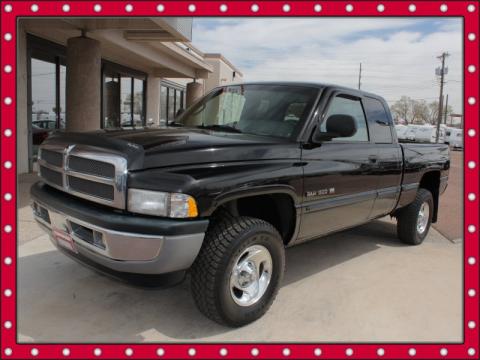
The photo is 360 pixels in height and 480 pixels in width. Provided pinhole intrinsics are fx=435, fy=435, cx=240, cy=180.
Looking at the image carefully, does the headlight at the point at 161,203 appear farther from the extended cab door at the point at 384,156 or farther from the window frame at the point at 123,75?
the window frame at the point at 123,75

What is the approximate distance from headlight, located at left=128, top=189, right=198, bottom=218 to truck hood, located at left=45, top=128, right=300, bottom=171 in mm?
187

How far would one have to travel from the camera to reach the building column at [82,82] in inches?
371

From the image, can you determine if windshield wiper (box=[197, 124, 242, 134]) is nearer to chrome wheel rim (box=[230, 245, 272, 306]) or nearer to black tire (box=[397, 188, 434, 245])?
chrome wheel rim (box=[230, 245, 272, 306])

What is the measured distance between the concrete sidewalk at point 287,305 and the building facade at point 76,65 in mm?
5291

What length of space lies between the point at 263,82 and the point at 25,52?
7.10m

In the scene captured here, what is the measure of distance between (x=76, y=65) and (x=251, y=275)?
7802mm

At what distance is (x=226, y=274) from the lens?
3035 mm

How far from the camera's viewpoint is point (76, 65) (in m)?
9.45

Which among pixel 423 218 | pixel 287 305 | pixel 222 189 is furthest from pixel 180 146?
pixel 423 218

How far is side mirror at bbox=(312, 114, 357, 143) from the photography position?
3.78 meters

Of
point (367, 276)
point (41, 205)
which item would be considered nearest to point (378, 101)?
point (367, 276)

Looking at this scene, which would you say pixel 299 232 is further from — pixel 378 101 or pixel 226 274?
pixel 378 101

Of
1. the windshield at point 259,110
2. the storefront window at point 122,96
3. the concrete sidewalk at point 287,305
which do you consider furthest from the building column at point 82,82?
the windshield at point 259,110

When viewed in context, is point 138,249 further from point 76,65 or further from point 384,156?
point 76,65
